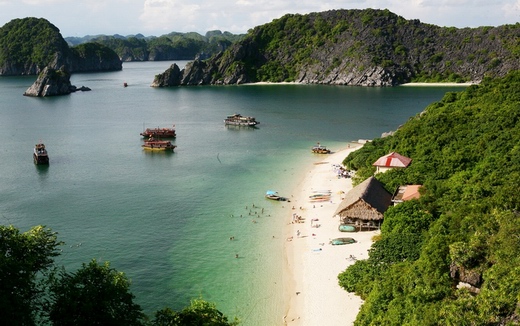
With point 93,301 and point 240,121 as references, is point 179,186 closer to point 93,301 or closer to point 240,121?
point 93,301

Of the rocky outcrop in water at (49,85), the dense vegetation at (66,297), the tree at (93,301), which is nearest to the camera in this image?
the dense vegetation at (66,297)

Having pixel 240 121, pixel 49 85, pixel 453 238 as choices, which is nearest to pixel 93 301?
pixel 453 238

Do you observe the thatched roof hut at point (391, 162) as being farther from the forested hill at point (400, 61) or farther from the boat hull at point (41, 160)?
the forested hill at point (400, 61)

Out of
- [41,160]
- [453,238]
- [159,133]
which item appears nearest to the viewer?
[453,238]

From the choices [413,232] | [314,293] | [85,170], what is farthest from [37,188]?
[413,232]

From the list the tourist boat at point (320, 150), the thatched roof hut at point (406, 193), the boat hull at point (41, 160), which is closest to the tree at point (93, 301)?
the thatched roof hut at point (406, 193)

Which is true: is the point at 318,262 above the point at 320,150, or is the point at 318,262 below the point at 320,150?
below

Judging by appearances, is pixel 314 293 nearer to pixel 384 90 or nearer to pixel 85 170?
pixel 85 170
